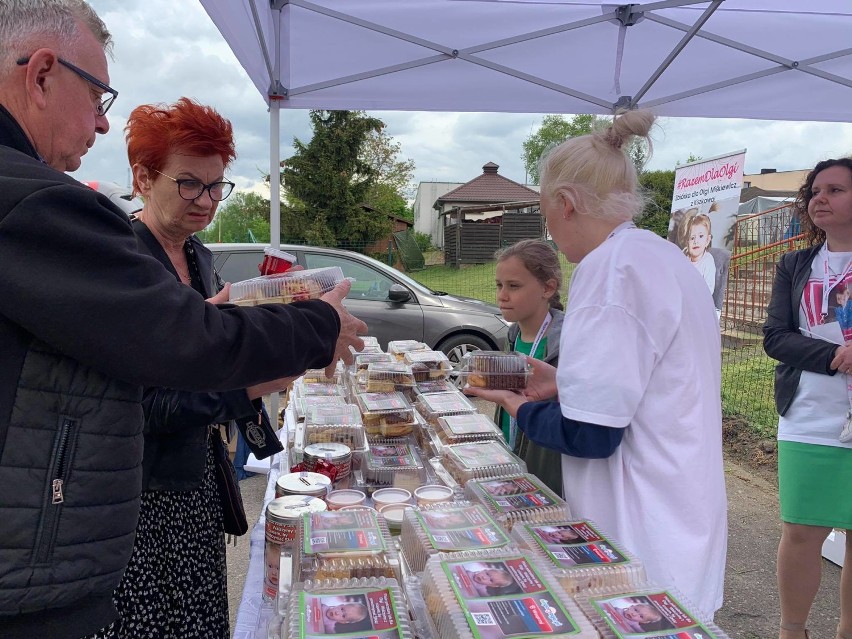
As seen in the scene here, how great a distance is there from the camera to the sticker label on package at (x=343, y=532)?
125 cm

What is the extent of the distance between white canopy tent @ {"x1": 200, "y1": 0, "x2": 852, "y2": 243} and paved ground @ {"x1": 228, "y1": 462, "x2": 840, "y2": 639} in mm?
2162

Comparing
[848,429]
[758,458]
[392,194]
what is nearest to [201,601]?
[848,429]

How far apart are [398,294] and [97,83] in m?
5.80

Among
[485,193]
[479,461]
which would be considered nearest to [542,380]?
[479,461]

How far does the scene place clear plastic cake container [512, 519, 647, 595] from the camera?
3.84 feet

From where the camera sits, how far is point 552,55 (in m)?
3.91

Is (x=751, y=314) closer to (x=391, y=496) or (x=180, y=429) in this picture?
(x=391, y=496)

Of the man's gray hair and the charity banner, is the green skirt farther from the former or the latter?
the man's gray hair

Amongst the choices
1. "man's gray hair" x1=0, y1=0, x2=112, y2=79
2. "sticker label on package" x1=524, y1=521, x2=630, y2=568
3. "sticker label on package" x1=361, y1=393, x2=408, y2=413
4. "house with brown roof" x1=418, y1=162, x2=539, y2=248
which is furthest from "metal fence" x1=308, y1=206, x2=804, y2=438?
"house with brown roof" x1=418, y1=162, x2=539, y2=248

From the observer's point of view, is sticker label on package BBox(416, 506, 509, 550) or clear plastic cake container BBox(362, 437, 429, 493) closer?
sticker label on package BBox(416, 506, 509, 550)

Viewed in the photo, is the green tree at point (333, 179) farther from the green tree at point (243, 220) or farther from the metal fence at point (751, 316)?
the metal fence at point (751, 316)

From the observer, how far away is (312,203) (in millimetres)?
27062

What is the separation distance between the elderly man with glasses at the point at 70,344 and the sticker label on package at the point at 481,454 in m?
1.03

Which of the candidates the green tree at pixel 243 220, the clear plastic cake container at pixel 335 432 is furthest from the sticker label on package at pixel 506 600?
the green tree at pixel 243 220
